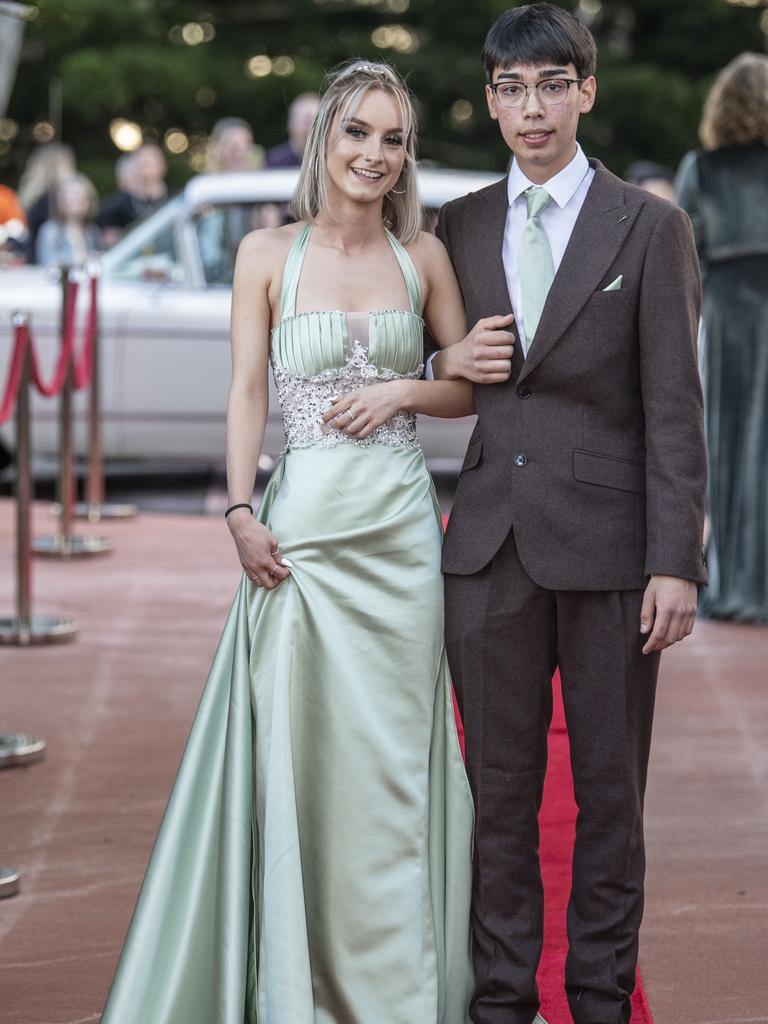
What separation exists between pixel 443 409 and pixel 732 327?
441 cm

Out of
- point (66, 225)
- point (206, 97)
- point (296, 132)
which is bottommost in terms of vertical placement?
point (66, 225)

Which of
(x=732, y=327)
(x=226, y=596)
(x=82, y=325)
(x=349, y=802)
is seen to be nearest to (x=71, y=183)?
(x=82, y=325)

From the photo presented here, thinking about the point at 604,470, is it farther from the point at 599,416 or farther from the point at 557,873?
the point at 557,873

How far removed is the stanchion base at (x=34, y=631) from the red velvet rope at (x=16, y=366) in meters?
1.00

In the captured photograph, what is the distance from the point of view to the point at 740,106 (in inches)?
285

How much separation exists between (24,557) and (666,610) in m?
4.30

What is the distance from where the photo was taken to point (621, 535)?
11.2 feet

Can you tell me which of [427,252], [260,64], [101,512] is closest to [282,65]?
[260,64]

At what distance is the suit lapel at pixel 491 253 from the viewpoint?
343cm

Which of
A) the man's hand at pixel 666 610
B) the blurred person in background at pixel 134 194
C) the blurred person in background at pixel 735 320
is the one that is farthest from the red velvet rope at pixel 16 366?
the blurred person in background at pixel 134 194

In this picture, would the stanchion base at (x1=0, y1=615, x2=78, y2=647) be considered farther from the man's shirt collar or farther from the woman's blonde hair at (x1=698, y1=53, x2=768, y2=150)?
the man's shirt collar

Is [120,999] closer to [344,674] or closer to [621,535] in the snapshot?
[344,674]

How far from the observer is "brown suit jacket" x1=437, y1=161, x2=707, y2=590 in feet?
10.9

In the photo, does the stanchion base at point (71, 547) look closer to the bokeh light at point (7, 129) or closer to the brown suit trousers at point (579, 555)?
the brown suit trousers at point (579, 555)
